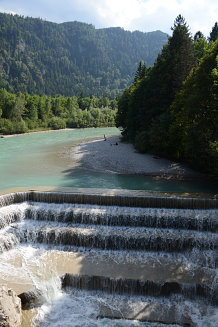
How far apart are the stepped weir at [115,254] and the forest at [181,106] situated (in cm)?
641

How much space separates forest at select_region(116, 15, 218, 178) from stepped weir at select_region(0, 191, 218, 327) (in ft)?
21.0

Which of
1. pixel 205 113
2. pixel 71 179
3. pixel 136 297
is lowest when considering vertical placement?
pixel 136 297

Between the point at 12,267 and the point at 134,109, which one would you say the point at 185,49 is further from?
the point at 12,267

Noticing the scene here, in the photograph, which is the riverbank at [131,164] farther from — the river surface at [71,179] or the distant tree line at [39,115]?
the distant tree line at [39,115]

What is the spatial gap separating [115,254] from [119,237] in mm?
790

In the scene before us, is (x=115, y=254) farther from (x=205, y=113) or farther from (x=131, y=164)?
(x=131, y=164)

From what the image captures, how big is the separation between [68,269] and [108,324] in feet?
10.0

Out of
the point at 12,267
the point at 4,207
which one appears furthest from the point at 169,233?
the point at 4,207

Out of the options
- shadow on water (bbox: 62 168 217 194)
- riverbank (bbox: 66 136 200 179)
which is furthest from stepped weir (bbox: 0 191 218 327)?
riverbank (bbox: 66 136 200 179)

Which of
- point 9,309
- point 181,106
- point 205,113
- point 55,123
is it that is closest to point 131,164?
point 181,106

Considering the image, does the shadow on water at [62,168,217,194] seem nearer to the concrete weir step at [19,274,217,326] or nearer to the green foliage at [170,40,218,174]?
the green foliage at [170,40,218,174]

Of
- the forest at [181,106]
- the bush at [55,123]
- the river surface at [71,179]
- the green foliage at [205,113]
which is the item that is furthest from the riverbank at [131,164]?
the bush at [55,123]

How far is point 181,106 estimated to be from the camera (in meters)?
25.9

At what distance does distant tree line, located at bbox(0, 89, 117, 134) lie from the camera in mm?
75750
